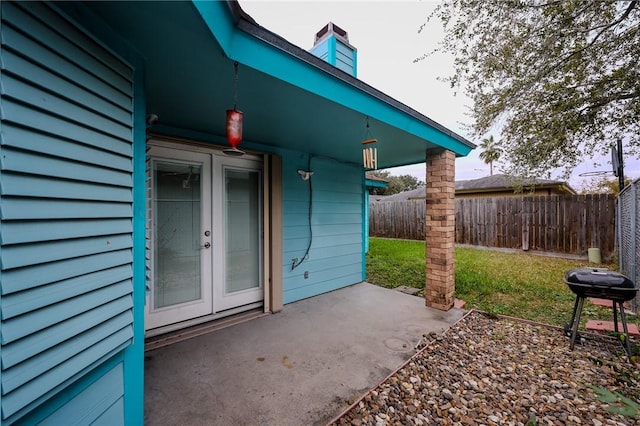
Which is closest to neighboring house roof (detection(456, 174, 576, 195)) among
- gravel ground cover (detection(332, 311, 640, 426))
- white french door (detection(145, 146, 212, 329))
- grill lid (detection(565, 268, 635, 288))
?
grill lid (detection(565, 268, 635, 288))

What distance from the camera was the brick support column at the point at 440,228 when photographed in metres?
3.61

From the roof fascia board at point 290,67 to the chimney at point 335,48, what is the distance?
2.28 m

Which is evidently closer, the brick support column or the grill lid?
the grill lid

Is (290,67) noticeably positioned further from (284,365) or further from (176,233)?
(284,365)

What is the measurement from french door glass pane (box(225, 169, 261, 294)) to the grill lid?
353 cm

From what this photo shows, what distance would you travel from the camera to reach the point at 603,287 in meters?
2.45

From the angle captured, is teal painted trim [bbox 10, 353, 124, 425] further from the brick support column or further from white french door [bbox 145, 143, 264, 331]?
the brick support column

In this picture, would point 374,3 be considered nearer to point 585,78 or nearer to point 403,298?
point 585,78

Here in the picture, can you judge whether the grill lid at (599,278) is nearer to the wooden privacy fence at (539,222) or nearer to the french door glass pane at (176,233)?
the french door glass pane at (176,233)

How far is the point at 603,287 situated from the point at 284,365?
9.97 ft

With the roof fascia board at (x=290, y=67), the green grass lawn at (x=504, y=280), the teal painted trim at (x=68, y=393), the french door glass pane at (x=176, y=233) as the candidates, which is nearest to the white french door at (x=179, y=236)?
the french door glass pane at (x=176, y=233)

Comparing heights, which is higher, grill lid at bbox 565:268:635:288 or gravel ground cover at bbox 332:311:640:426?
grill lid at bbox 565:268:635:288

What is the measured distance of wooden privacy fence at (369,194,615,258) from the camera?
21.6ft

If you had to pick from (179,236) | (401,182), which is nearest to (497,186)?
(179,236)
